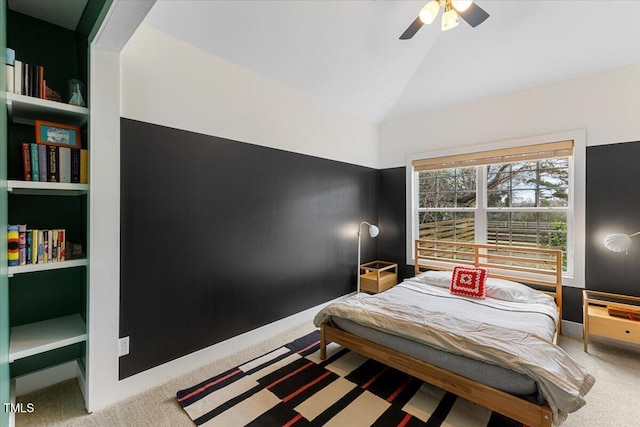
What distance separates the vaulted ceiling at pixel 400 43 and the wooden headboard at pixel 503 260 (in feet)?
6.33

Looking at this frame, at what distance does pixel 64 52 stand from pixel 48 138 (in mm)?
747

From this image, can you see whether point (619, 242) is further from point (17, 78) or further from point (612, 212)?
point (17, 78)

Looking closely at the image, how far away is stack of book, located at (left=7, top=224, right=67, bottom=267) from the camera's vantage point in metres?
1.62

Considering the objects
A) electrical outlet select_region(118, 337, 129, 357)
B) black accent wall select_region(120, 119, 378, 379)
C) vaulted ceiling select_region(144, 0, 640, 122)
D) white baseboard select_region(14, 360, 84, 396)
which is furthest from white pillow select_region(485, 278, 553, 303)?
white baseboard select_region(14, 360, 84, 396)

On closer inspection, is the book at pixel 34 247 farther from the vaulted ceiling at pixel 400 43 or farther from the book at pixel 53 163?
the vaulted ceiling at pixel 400 43

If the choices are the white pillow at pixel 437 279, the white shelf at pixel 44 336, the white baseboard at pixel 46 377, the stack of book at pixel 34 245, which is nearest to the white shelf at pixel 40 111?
the stack of book at pixel 34 245

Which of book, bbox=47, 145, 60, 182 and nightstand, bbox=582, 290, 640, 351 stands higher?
book, bbox=47, 145, 60, 182

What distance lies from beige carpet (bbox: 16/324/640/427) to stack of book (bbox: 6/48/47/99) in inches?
79.2

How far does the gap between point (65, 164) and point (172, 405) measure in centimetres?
177

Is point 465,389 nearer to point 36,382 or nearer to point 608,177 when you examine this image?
point 608,177

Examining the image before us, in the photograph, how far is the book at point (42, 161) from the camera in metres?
1.76

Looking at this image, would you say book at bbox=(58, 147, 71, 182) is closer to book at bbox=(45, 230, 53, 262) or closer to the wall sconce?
book at bbox=(45, 230, 53, 262)

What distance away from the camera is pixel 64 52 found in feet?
6.74

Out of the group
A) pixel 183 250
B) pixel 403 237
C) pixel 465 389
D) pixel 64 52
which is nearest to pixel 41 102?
pixel 64 52
